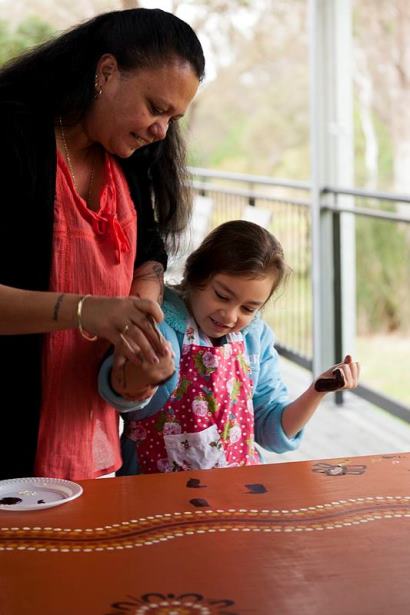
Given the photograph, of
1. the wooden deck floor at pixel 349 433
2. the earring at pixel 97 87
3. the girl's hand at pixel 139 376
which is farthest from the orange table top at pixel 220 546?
the wooden deck floor at pixel 349 433

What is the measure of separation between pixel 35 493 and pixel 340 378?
2.02 ft

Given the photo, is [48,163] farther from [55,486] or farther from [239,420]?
[239,420]

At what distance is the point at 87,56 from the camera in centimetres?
176

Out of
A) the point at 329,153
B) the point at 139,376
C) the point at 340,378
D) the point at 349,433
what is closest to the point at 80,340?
the point at 139,376

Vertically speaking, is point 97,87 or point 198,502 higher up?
point 97,87

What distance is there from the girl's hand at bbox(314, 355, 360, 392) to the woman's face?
546 millimetres

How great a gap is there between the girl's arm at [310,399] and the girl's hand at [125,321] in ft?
1.52

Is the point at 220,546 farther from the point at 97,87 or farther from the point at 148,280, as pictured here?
the point at 97,87

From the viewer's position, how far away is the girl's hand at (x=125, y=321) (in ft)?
5.18

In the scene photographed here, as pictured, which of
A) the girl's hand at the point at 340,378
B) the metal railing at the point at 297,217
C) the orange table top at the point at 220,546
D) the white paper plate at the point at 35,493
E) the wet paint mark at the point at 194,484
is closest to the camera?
the orange table top at the point at 220,546

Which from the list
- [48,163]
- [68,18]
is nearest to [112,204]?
[48,163]

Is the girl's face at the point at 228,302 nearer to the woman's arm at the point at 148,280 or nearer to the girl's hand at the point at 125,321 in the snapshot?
the woman's arm at the point at 148,280

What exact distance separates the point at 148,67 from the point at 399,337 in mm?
8305

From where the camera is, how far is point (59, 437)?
1.83 meters
